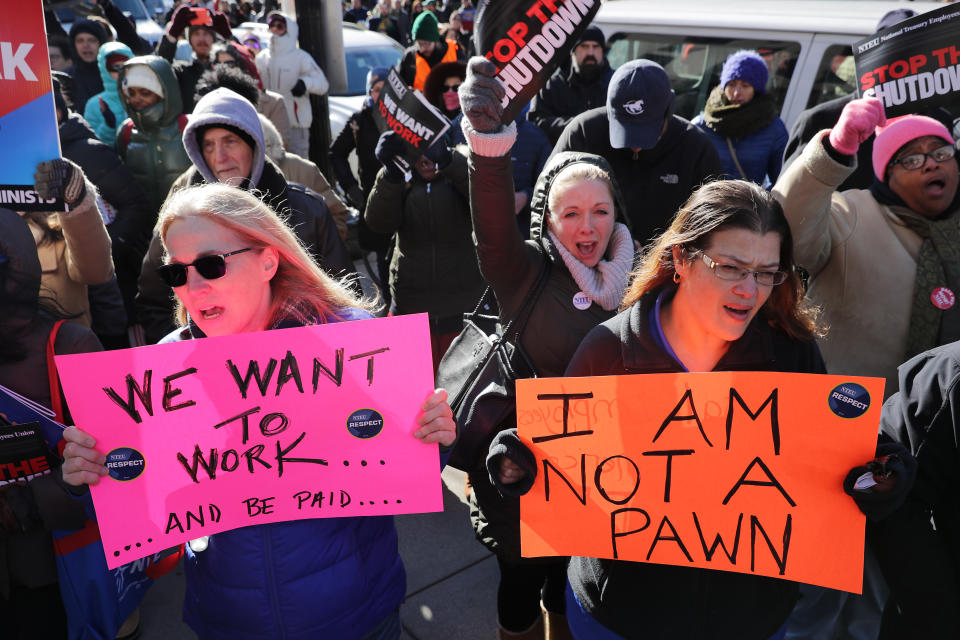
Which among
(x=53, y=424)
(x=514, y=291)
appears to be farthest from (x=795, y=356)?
(x=53, y=424)

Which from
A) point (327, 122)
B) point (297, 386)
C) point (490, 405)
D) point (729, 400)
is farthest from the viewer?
point (327, 122)

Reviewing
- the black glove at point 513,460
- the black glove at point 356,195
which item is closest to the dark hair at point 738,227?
the black glove at point 513,460

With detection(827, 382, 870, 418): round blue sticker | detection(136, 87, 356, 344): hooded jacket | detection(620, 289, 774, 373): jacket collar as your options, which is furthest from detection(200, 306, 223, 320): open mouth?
detection(827, 382, 870, 418): round blue sticker

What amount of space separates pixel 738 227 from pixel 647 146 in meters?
1.75

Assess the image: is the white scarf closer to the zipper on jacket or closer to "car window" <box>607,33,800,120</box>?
the zipper on jacket

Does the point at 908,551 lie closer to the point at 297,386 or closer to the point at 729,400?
the point at 729,400

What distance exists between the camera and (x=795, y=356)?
71.9 inches

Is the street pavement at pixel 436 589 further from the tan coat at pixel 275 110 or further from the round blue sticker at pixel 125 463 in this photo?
the tan coat at pixel 275 110

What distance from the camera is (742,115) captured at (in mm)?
4176

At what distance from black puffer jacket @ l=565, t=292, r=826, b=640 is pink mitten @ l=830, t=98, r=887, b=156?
0.73 meters

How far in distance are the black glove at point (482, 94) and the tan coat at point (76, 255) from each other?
140cm

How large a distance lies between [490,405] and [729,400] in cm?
83

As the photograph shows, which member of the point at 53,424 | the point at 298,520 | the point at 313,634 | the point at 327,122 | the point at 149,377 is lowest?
the point at 313,634

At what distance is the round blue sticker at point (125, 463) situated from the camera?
1.67 metres
